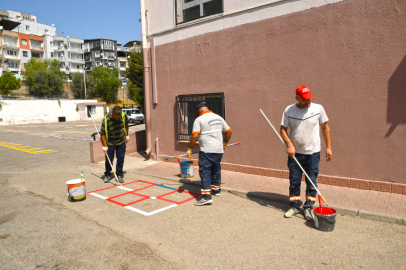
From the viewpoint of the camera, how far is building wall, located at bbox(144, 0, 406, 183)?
17.8ft

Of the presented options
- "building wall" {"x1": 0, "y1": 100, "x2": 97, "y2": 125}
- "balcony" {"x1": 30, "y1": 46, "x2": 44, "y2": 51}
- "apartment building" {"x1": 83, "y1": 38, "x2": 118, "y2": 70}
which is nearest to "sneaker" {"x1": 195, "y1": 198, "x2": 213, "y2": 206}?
"building wall" {"x1": 0, "y1": 100, "x2": 97, "y2": 125}

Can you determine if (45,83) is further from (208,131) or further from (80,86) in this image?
(208,131)

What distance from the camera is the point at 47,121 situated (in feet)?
146

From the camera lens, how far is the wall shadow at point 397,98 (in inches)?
207

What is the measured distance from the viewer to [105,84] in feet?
205

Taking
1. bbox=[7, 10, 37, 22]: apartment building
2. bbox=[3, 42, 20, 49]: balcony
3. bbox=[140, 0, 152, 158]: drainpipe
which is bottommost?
bbox=[140, 0, 152, 158]: drainpipe

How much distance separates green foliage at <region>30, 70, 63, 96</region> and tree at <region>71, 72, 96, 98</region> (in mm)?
3726

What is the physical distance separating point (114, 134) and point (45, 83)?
55.1 m

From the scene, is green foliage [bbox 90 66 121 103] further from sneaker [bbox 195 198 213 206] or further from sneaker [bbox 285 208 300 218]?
sneaker [bbox 285 208 300 218]

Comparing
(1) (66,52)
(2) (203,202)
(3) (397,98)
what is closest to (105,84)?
(1) (66,52)

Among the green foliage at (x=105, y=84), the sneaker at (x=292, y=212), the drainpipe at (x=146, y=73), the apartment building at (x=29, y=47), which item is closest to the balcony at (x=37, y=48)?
the apartment building at (x=29, y=47)

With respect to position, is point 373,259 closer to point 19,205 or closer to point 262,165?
point 262,165

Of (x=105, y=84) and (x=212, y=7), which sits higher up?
(x=105, y=84)

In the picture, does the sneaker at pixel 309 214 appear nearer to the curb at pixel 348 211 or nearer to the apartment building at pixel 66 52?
the curb at pixel 348 211
